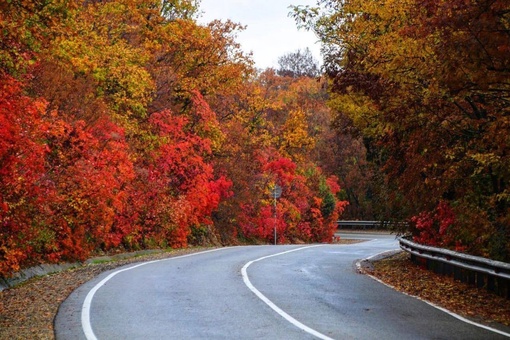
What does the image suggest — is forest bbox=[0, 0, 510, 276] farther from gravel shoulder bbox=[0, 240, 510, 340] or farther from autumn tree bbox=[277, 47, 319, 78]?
autumn tree bbox=[277, 47, 319, 78]

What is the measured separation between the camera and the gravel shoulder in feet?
35.3

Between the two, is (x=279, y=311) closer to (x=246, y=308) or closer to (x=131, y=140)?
(x=246, y=308)

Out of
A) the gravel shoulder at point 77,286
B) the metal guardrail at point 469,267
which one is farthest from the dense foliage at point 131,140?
the metal guardrail at point 469,267

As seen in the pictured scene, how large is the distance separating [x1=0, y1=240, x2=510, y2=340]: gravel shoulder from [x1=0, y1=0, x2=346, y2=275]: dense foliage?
4.16 feet

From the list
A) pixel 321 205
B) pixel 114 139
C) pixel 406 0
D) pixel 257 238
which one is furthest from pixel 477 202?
pixel 321 205

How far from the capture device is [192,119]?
116 ft

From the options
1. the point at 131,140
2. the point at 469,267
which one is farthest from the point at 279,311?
the point at 131,140

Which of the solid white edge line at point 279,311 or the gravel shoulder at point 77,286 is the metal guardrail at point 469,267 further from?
the solid white edge line at point 279,311

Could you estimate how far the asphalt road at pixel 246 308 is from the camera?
975cm

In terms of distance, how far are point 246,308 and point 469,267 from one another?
567 centimetres

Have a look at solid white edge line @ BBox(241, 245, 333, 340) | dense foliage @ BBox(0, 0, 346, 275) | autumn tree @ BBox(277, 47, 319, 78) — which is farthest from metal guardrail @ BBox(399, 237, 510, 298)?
autumn tree @ BBox(277, 47, 319, 78)

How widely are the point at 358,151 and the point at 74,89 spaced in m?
48.3

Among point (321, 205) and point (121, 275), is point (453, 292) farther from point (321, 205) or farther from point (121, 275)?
point (321, 205)

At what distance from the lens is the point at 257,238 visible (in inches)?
1874
